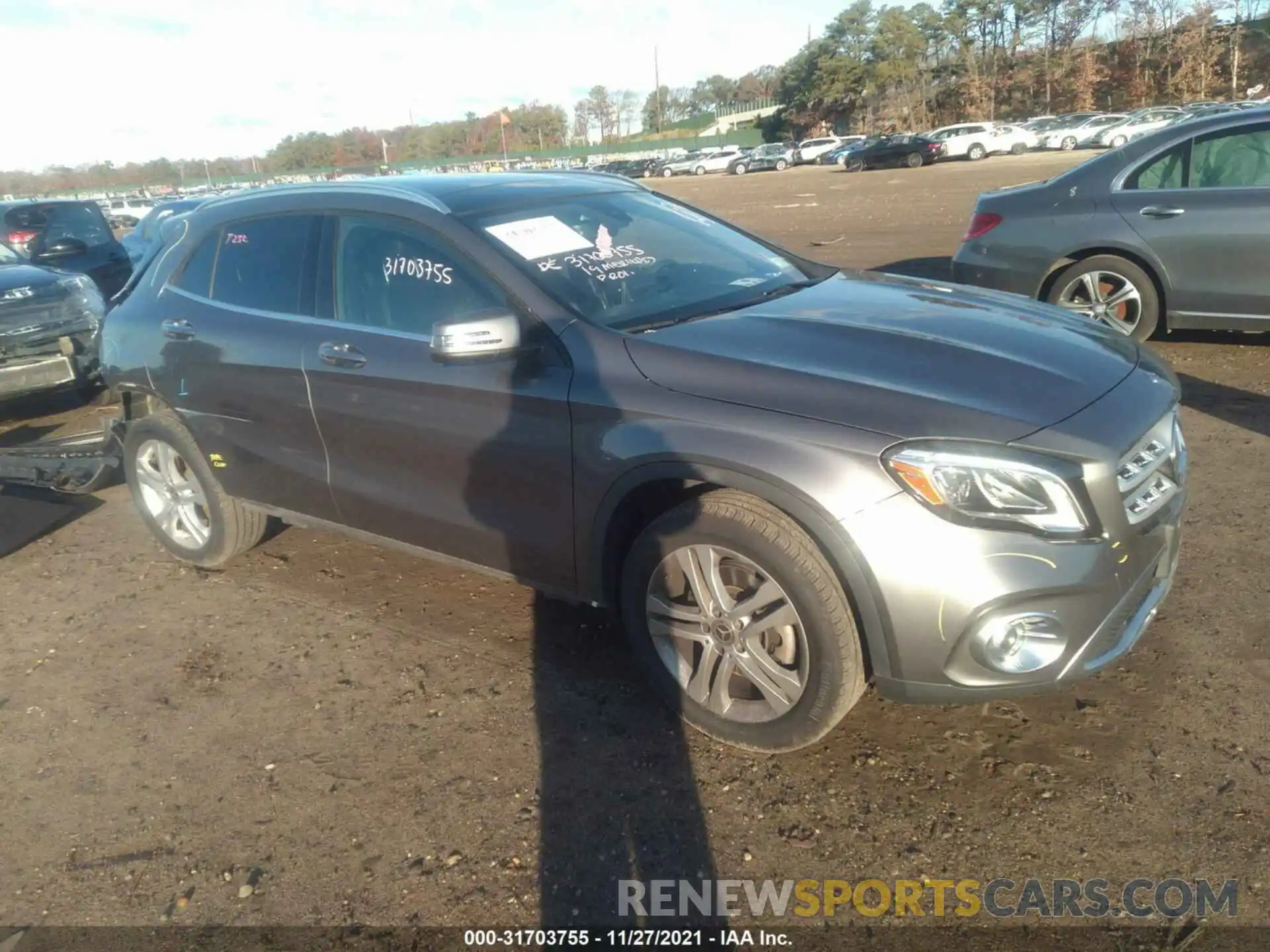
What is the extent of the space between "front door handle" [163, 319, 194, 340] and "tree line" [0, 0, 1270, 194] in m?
65.9

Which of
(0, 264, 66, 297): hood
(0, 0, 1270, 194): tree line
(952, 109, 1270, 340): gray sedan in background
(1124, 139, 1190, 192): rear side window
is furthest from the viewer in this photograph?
(0, 0, 1270, 194): tree line

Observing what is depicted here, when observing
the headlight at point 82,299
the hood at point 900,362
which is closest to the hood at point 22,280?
the headlight at point 82,299

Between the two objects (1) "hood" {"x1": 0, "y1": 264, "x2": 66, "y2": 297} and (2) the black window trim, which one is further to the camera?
(1) "hood" {"x1": 0, "y1": 264, "x2": 66, "y2": 297}

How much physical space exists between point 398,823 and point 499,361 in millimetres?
1463

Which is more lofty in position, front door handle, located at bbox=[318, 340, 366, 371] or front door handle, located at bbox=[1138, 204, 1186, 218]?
front door handle, located at bbox=[1138, 204, 1186, 218]

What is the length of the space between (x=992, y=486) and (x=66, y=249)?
1048 cm

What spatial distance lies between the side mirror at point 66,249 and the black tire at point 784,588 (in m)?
9.43

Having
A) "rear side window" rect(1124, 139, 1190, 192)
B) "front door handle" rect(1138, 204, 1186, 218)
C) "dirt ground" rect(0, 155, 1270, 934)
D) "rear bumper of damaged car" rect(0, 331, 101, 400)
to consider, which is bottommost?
"dirt ground" rect(0, 155, 1270, 934)

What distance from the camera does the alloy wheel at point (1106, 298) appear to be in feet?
22.0

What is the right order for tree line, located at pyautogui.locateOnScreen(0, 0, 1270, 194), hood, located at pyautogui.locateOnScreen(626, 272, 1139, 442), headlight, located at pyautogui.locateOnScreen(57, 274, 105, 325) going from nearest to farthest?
hood, located at pyautogui.locateOnScreen(626, 272, 1139, 442)
headlight, located at pyautogui.locateOnScreen(57, 274, 105, 325)
tree line, located at pyautogui.locateOnScreen(0, 0, 1270, 194)

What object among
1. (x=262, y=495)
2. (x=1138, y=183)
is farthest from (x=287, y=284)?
(x=1138, y=183)

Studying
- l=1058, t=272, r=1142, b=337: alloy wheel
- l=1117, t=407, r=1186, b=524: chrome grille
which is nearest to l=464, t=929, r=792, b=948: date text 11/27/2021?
l=1117, t=407, r=1186, b=524: chrome grille

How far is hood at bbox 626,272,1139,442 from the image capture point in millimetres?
2660

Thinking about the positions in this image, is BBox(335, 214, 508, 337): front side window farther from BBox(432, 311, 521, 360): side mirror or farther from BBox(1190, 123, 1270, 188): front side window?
BBox(1190, 123, 1270, 188): front side window
